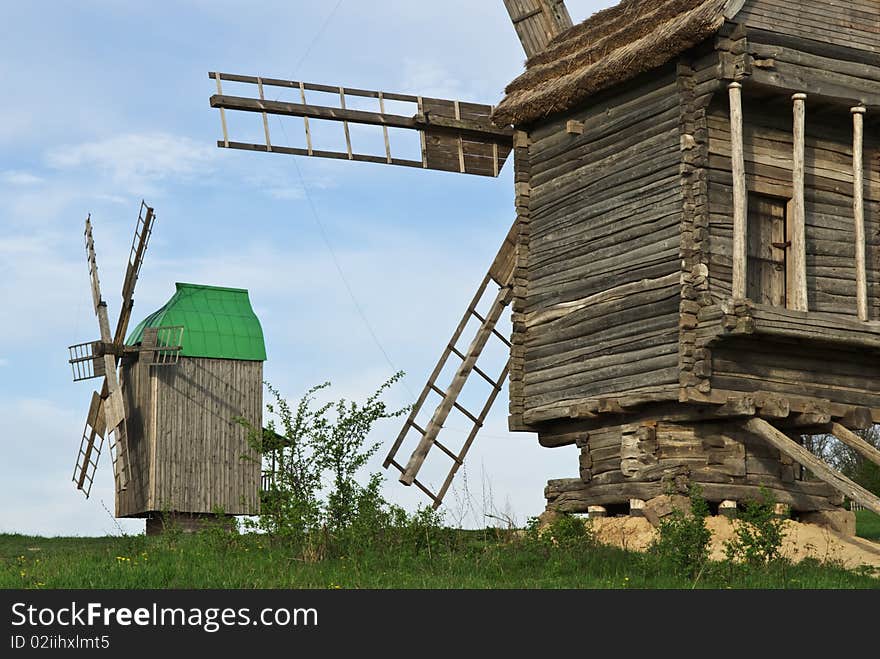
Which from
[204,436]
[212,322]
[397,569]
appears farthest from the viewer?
[212,322]

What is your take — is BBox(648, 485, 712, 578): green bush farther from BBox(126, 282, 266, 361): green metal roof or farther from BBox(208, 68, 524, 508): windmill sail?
BBox(126, 282, 266, 361): green metal roof

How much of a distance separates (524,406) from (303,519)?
18.9 ft

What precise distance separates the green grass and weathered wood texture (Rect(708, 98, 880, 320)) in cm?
505

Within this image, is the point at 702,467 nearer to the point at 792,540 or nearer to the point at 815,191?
the point at 792,540

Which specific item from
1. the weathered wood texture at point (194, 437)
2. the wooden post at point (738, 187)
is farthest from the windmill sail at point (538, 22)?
the weathered wood texture at point (194, 437)

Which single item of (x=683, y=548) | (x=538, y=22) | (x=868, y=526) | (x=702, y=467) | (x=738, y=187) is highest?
(x=538, y=22)

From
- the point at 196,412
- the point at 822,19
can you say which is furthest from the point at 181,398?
the point at 822,19

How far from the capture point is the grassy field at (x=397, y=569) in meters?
11.9

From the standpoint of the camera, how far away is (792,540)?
16688 millimetres

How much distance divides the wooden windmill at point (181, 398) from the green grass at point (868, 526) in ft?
41.5

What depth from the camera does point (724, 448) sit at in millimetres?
17281

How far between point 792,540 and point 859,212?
4500 millimetres

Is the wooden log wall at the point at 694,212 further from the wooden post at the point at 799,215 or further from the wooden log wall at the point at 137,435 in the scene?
the wooden log wall at the point at 137,435

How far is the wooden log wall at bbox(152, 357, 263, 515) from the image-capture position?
28219mm
